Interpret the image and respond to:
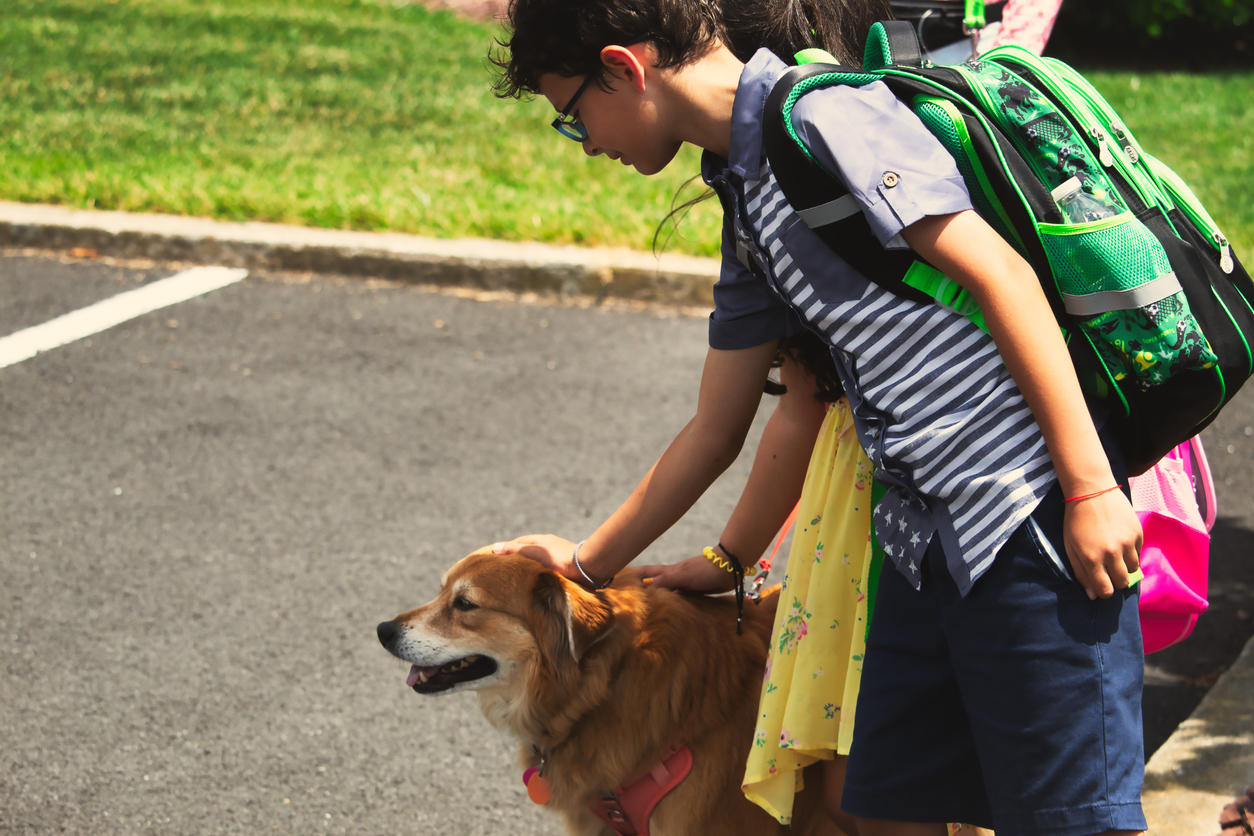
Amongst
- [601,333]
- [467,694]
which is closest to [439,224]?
[601,333]

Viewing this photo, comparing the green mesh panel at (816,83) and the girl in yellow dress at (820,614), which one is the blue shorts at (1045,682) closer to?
the girl in yellow dress at (820,614)

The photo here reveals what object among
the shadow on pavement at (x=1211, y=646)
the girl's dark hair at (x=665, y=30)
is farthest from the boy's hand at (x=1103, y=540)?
the shadow on pavement at (x=1211, y=646)

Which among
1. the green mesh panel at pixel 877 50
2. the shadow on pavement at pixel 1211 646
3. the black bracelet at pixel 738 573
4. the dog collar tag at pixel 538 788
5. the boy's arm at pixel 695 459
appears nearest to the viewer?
the green mesh panel at pixel 877 50

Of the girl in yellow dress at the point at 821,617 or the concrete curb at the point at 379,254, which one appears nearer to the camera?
the girl in yellow dress at the point at 821,617

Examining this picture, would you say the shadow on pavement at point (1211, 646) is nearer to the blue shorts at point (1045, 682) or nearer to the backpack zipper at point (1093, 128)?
the blue shorts at point (1045, 682)

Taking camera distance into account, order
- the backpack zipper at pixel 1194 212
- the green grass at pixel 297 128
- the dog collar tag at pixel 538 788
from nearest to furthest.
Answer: the backpack zipper at pixel 1194 212, the dog collar tag at pixel 538 788, the green grass at pixel 297 128

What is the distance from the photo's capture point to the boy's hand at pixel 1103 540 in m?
1.37

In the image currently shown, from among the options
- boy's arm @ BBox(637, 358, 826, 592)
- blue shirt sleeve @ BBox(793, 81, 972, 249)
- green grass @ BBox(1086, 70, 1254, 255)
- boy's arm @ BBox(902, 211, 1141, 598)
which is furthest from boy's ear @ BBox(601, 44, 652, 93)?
green grass @ BBox(1086, 70, 1254, 255)

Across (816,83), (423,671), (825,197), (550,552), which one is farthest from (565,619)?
(816,83)

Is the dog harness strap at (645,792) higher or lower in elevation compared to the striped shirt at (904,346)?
lower

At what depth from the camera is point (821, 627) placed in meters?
1.89

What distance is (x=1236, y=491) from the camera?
4.18m

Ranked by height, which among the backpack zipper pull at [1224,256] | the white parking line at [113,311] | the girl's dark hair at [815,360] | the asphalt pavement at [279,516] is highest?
the backpack zipper pull at [1224,256]

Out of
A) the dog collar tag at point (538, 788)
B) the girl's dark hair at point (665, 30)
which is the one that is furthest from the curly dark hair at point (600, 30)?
the dog collar tag at point (538, 788)
